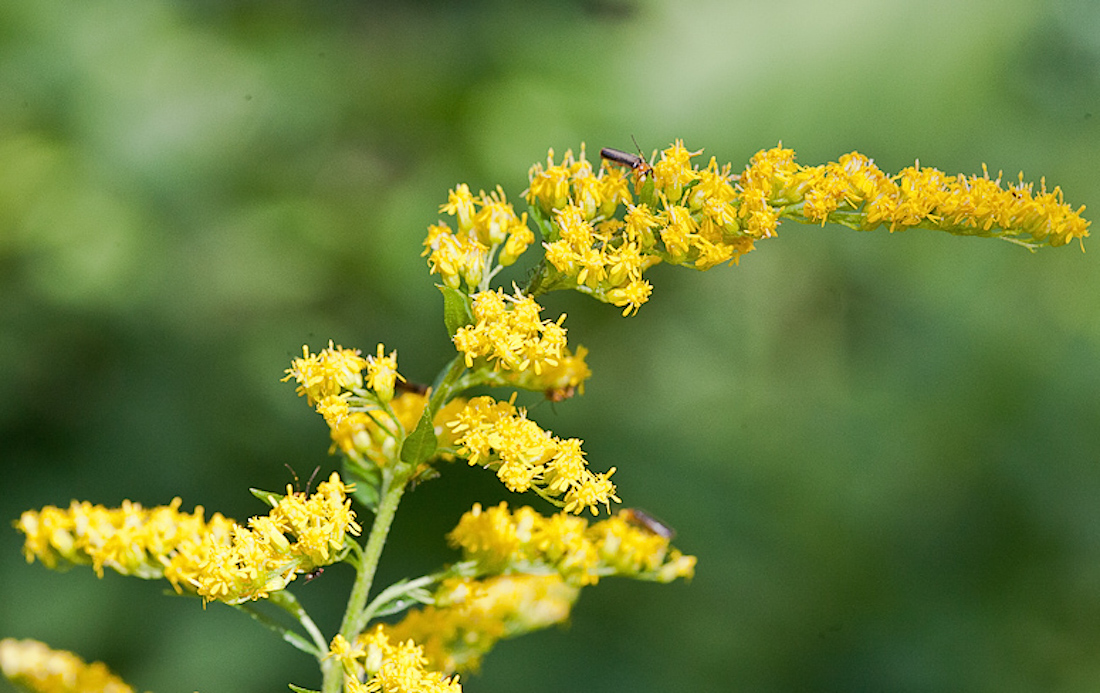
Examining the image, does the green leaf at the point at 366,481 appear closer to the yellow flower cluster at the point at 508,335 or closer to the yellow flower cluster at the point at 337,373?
the yellow flower cluster at the point at 337,373

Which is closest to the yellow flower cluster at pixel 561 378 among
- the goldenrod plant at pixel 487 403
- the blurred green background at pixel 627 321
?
the goldenrod plant at pixel 487 403

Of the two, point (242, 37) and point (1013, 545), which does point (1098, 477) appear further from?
point (242, 37)

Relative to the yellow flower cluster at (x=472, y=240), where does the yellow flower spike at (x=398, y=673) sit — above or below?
below

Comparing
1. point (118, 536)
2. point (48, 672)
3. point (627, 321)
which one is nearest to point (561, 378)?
point (118, 536)

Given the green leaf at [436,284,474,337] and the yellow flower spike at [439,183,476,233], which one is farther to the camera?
the yellow flower spike at [439,183,476,233]

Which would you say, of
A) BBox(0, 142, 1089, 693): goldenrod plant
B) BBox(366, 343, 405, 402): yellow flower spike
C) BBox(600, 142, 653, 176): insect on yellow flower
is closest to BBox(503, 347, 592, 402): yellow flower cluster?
BBox(0, 142, 1089, 693): goldenrod plant

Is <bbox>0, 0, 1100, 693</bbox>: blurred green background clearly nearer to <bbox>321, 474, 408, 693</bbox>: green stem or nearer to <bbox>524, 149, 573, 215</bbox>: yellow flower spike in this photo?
<bbox>524, 149, 573, 215</bbox>: yellow flower spike

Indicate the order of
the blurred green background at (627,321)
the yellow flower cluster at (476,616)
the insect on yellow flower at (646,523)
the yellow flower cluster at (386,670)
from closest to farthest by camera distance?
1. the yellow flower cluster at (386,670)
2. the yellow flower cluster at (476,616)
3. the insect on yellow flower at (646,523)
4. the blurred green background at (627,321)

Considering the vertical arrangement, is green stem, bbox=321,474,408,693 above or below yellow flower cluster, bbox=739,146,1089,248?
below
